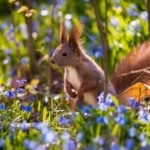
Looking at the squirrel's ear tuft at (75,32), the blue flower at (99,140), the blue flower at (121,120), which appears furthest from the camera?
the squirrel's ear tuft at (75,32)

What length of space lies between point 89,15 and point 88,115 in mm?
4112

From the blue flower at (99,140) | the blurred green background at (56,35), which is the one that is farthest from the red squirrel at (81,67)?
the blue flower at (99,140)

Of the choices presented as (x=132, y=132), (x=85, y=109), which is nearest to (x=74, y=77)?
(x=85, y=109)

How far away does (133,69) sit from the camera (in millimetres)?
5133

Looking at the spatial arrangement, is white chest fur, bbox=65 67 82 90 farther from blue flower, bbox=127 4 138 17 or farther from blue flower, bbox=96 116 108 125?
blue flower, bbox=127 4 138 17

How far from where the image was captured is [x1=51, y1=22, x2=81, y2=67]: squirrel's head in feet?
16.2

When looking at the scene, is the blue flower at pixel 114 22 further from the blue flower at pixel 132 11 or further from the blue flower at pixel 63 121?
the blue flower at pixel 63 121

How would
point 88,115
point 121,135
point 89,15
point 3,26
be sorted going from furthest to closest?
point 3,26 < point 89,15 < point 88,115 < point 121,135

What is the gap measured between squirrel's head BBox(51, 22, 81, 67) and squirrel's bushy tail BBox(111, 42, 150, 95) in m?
0.40

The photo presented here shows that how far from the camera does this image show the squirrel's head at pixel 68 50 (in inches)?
195

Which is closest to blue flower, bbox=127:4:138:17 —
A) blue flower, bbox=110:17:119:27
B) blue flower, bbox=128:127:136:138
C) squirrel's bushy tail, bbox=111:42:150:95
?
blue flower, bbox=110:17:119:27

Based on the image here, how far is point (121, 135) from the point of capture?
3570 mm

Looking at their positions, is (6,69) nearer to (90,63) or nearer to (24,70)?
(24,70)

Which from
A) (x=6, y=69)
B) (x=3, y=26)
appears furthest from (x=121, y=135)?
(x=3, y=26)
